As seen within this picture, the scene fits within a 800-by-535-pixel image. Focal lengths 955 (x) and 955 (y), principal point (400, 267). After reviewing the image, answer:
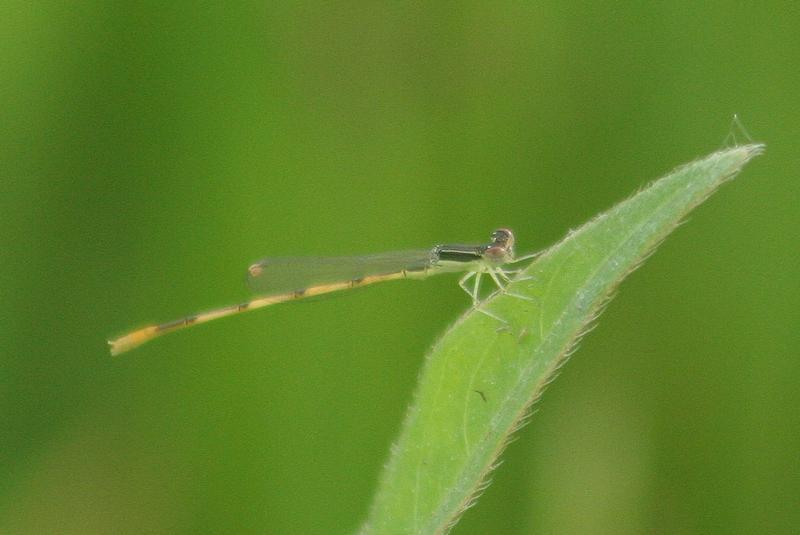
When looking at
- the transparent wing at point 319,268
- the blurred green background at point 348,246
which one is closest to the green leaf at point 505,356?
the blurred green background at point 348,246

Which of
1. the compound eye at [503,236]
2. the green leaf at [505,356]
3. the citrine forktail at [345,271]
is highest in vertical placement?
the citrine forktail at [345,271]

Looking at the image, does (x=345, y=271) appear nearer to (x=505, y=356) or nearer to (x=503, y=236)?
(x=503, y=236)

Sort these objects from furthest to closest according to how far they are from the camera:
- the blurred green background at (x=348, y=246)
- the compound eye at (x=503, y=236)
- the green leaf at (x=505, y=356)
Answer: the compound eye at (x=503, y=236)
the blurred green background at (x=348, y=246)
the green leaf at (x=505, y=356)

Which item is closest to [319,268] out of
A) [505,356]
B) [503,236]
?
[503,236]

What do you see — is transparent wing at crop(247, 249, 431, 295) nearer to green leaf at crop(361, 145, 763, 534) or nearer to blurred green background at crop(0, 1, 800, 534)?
blurred green background at crop(0, 1, 800, 534)

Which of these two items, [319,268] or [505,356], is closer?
[505,356]

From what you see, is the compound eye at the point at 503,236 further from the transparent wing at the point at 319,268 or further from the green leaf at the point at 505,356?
the green leaf at the point at 505,356

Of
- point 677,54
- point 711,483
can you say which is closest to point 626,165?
point 677,54
